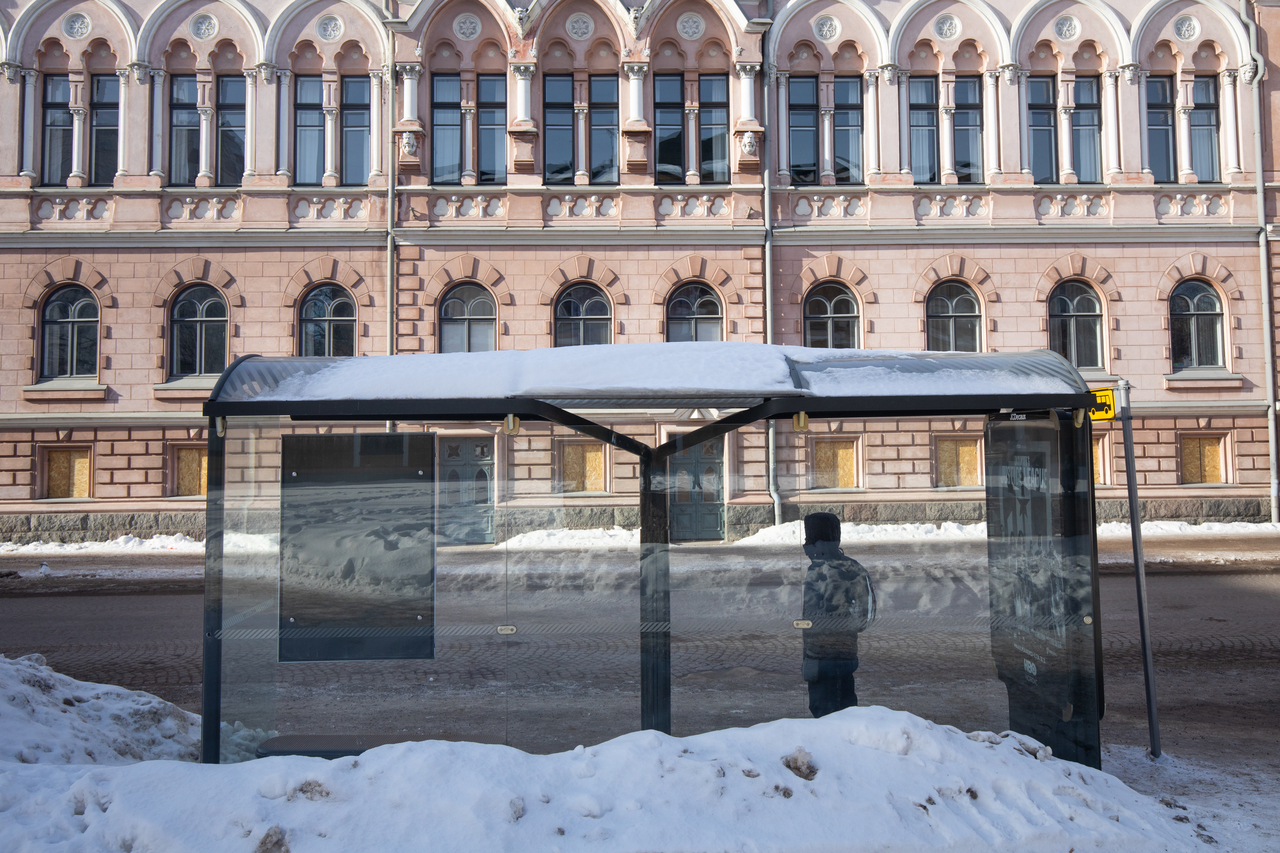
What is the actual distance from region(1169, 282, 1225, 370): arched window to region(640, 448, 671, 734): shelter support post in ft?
60.5

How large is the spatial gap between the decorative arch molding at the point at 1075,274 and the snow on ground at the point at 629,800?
16.4m

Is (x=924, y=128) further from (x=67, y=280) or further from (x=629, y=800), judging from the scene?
(x=67, y=280)

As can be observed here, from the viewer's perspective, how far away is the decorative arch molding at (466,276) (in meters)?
18.1

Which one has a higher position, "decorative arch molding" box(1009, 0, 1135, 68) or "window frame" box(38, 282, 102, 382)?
"decorative arch molding" box(1009, 0, 1135, 68)

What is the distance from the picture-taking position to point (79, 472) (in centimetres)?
1794

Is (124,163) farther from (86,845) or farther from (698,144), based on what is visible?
(86,845)

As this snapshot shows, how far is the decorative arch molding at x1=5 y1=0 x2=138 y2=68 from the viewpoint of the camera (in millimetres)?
18172

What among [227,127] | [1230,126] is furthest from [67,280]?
[1230,126]

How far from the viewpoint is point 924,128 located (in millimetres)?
18812

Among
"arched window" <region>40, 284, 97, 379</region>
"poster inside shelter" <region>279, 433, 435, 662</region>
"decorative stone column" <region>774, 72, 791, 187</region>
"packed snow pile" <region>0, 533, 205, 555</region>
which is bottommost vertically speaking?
"packed snow pile" <region>0, 533, 205, 555</region>

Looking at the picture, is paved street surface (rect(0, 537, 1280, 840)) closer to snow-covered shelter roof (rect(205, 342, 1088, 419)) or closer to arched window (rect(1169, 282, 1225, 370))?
snow-covered shelter roof (rect(205, 342, 1088, 419))

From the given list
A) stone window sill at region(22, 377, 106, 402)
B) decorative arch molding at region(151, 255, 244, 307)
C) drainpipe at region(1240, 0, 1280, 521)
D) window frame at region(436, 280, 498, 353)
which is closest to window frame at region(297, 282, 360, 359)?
decorative arch molding at region(151, 255, 244, 307)

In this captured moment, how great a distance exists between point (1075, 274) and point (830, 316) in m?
5.60

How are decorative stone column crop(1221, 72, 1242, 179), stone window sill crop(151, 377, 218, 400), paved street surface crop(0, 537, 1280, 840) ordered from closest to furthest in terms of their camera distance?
1. paved street surface crop(0, 537, 1280, 840)
2. stone window sill crop(151, 377, 218, 400)
3. decorative stone column crop(1221, 72, 1242, 179)
